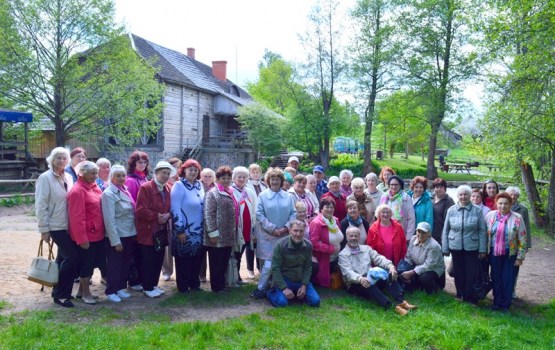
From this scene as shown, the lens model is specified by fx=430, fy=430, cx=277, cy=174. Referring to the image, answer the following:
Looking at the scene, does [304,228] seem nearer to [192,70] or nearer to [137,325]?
[137,325]

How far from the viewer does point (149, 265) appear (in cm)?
551

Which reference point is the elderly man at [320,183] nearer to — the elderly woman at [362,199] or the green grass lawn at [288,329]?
the elderly woman at [362,199]

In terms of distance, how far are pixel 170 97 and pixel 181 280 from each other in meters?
21.4

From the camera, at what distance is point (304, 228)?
18.5ft

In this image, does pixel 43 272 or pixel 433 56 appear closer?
pixel 43 272

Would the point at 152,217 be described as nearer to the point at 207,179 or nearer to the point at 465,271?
the point at 207,179

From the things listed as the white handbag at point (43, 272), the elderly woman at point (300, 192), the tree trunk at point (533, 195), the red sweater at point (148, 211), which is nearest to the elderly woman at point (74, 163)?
the red sweater at point (148, 211)

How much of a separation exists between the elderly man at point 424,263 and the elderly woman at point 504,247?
72 centimetres

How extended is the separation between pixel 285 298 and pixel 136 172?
103 inches

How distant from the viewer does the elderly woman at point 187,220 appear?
5496 millimetres

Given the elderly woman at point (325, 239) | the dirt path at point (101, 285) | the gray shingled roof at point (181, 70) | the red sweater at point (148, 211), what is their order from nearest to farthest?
1. the dirt path at point (101, 285)
2. the red sweater at point (148, 211)
3. the elderly woman at point (325, 239)
4. the gray shingled roof at point (181, 70)

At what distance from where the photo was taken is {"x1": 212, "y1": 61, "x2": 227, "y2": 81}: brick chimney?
3553 cm

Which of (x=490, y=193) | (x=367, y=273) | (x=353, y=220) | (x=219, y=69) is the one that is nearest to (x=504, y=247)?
(x=490, y=193)

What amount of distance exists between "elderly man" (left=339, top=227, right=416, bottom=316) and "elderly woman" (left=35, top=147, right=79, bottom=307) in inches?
138
